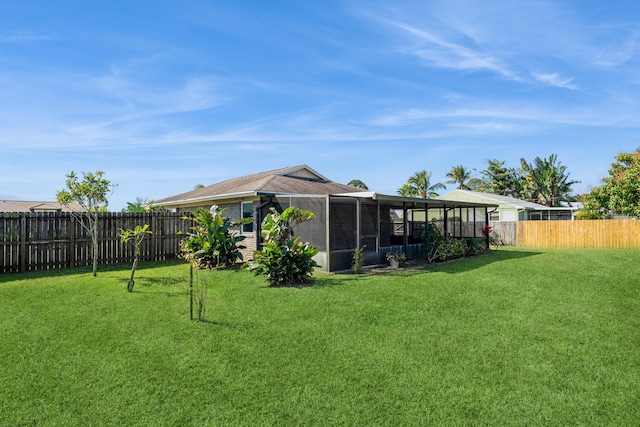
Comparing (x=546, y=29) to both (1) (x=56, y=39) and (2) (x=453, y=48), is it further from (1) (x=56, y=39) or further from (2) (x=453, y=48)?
(1) (x=56, y=39)

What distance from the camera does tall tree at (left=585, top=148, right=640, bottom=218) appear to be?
19469 millimetres

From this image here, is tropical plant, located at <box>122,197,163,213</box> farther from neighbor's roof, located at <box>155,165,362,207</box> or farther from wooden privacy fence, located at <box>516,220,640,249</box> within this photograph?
wooden privacy fence, located at <box>516,220,640,249</box>

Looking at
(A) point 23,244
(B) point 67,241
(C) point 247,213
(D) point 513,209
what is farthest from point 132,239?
(D) point 513,209

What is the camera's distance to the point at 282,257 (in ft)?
27.6

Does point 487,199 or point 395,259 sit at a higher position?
point 487,199

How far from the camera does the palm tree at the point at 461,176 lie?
44375 mm

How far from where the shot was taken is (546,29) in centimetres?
1049

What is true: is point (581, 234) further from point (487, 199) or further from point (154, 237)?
point (154, 237)

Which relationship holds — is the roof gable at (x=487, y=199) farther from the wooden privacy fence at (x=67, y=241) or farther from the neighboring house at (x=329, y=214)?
the wooden privacy fence at (x=67, y=241)

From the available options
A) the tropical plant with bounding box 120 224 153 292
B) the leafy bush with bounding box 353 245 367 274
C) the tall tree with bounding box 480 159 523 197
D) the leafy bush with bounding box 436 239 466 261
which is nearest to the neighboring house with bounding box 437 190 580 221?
the leafy bush with bounding box 436 239 466 261

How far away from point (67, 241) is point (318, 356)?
9.54 meters

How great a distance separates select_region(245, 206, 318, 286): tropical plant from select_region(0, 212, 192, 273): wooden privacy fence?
4.99 meters

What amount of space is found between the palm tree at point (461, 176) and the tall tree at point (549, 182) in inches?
253

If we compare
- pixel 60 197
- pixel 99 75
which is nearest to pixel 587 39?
pixel 99 75
